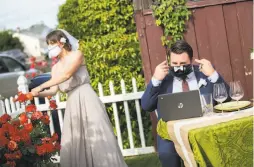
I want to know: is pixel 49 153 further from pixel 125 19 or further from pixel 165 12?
pixel 125 19

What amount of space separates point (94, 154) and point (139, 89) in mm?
2023

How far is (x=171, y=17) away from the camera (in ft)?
19.9

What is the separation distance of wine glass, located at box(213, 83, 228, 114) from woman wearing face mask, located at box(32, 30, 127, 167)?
1663mm

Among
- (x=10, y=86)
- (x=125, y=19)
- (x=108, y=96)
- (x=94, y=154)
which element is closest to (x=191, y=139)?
(x=94, y=154)

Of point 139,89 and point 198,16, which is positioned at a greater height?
point 198,16

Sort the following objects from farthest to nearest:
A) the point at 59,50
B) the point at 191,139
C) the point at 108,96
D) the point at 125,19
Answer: the point at 125,19
the point at 108,96
the point at 59,50
the point at 191,139

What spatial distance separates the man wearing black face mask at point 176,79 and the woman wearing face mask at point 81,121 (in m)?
1.02

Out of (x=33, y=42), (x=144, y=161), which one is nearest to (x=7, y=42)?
(x=33, y=42)

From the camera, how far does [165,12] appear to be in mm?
6027

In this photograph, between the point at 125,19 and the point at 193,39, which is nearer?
the point at 193,39

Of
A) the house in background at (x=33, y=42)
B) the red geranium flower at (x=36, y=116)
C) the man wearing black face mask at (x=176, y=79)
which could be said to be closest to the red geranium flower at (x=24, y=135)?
the red geranium flower at (x=36, y=116)

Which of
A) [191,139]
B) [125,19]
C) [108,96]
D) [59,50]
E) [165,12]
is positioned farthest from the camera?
[125,19]

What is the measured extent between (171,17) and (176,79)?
2056mm

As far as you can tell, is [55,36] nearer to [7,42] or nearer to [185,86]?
[185,86]
